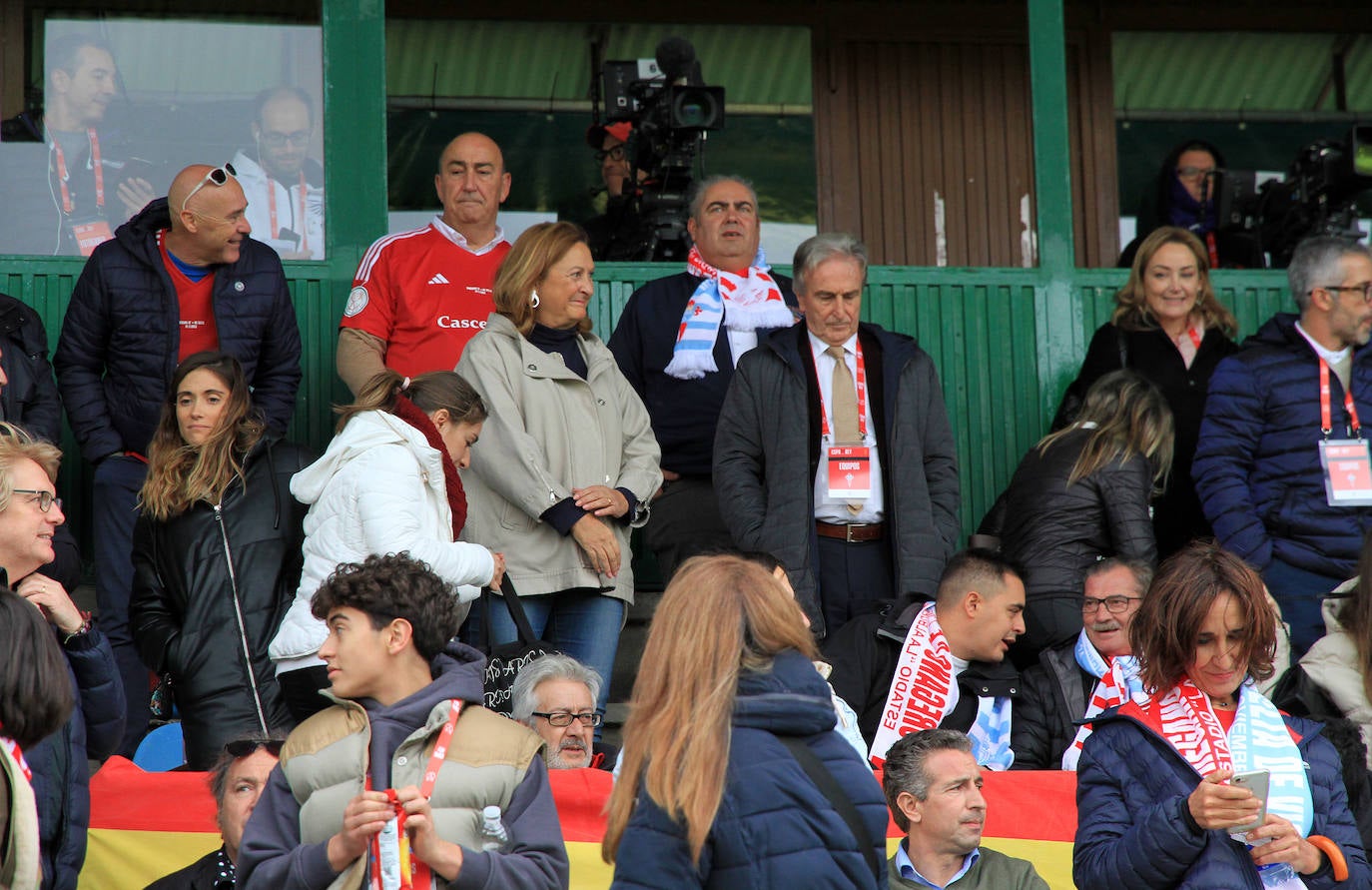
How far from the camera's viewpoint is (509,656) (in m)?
5.35

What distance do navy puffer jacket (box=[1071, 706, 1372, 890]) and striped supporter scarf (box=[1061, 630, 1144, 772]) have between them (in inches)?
70.7

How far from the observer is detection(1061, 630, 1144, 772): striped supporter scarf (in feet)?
18.8

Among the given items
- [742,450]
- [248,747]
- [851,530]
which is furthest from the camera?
[742,450]

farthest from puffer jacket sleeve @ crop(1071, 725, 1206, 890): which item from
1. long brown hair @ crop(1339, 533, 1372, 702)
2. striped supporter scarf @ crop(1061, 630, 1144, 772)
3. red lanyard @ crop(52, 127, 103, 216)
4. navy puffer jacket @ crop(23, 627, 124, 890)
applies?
red lanyard @ crop(52, 127, 103, 216)

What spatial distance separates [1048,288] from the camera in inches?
314

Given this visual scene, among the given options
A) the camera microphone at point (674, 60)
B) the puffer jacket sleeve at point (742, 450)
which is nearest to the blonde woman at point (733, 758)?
the puffer jacket sleeve at point (742, 450)

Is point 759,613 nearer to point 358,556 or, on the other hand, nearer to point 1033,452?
point 358,556

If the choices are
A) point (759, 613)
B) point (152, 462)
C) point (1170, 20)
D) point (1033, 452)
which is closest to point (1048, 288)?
point (1033, 452)

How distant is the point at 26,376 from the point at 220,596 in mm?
1460

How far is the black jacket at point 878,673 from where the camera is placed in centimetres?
570

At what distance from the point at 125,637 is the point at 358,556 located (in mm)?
1520

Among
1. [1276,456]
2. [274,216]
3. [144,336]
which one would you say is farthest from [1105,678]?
[274,216]

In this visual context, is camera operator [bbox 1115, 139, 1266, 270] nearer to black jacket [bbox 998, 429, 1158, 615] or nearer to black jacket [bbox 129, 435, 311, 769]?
black jacket [bbox 998, 429, 1158, 615]

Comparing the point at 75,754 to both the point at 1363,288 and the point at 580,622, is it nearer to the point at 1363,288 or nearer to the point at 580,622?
the point at 580,622
